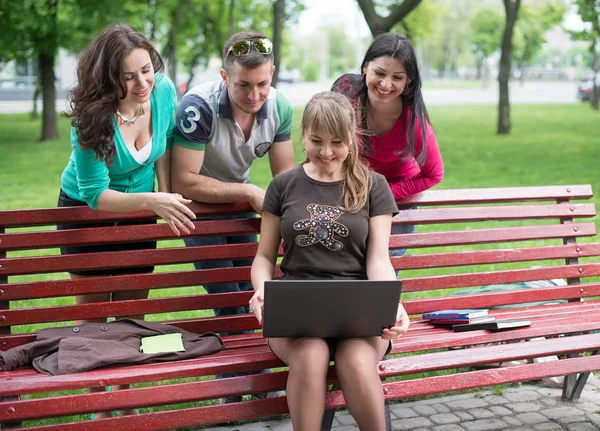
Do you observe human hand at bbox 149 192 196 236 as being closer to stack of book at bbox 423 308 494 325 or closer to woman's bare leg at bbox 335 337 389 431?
woman's bare leg at bbox 335 337 389 431

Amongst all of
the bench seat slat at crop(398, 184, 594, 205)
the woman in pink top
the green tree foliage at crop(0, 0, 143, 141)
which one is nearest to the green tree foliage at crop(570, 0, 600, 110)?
the green tree foliage at crop(0, 0, 143, 141)

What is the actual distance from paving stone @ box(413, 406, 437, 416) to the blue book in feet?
1.72

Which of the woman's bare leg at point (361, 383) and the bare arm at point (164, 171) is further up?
the bare arm at point (164, 171)

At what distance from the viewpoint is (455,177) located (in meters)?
13.0

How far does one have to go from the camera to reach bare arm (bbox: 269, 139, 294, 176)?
13.6 feet

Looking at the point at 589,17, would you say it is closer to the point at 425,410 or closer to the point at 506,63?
the point at 506,63

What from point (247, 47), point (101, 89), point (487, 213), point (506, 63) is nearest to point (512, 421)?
point (487, 213)

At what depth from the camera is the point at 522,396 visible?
4707 mm

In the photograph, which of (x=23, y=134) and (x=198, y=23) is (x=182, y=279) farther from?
(x=198, y=23)

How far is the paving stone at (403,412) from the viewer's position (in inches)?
175

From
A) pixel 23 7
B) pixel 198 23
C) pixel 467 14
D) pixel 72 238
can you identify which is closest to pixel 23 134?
pixel 23 7

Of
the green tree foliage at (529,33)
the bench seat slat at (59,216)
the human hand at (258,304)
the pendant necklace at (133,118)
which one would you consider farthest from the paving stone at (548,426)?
the green tree foliage at (529,33)

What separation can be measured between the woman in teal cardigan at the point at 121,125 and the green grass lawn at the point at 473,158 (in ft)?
2.23

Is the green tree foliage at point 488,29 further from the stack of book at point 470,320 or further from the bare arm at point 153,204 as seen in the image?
the bare arm at point 153,204
